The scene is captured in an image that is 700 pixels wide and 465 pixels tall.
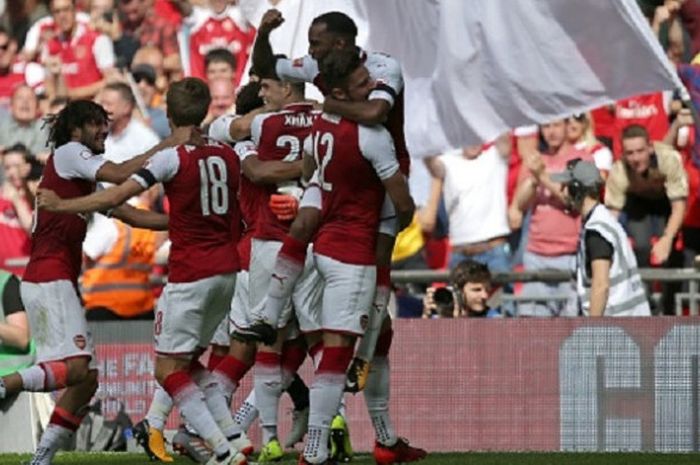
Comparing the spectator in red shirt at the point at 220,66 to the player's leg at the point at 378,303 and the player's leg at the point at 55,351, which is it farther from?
the player's leg at the point at 378,303

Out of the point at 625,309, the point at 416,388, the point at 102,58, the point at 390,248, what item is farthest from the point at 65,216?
the point at 102,58

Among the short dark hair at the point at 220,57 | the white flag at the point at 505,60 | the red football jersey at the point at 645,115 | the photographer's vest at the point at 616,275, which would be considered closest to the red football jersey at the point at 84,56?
the short dark hair at the point at 220,57

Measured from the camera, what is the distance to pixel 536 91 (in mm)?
16547

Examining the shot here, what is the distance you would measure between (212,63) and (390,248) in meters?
8.33

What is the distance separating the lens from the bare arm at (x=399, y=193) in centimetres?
1220

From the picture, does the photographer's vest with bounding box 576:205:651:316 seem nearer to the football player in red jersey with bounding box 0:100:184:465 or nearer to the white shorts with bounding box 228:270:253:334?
the white shorts with bounding box 228:270:253:334

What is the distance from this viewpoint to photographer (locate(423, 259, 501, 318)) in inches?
672

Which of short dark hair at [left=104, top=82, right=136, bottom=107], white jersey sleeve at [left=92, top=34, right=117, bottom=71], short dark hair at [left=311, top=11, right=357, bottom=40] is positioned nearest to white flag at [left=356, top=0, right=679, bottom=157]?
short dark hair at [left=311, top=11, right=357, bottom=40]

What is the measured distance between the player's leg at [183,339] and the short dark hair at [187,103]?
0.93m

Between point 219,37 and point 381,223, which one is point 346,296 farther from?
point 219,37

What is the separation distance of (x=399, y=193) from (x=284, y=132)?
84.9 inches

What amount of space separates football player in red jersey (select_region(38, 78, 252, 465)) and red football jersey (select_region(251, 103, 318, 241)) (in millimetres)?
1269

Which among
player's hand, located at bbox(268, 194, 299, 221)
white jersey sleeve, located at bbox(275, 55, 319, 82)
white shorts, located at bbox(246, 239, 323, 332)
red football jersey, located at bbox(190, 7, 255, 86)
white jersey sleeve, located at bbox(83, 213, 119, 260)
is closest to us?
white jersey sleeve, located at bbox(275, 55, 319, 82)

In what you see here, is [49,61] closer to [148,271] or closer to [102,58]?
[102,58]
